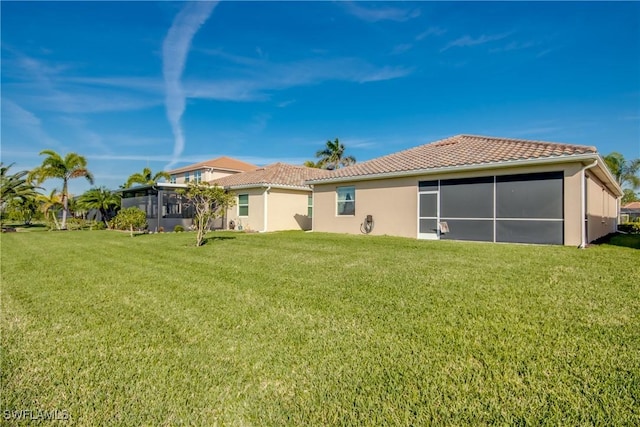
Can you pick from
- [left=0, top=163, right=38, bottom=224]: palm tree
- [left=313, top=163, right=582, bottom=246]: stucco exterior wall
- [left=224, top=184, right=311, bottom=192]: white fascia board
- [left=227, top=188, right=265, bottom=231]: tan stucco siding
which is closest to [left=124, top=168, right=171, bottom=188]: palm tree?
[left=0, top=163, right=38, bottom=224]: palm tree

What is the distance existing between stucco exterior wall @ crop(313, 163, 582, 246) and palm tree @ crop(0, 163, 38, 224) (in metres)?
24.3

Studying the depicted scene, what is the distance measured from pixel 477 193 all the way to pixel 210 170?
2889 cm

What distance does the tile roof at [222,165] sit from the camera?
3628cm

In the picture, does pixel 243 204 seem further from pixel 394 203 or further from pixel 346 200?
pixel 394 203

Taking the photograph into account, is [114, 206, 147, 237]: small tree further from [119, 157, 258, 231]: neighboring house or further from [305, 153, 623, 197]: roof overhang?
[305, 153, 623, 197]: roof overhang

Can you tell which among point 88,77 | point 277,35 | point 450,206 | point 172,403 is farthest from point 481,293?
point 88,77

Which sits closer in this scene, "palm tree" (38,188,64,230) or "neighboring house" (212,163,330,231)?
"neighboring house" (212,163,330,231)

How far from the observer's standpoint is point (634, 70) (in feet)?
56.4

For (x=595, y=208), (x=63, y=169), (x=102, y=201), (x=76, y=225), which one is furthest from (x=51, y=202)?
(x=595, y=208)

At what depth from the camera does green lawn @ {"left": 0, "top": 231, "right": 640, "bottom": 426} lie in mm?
2516

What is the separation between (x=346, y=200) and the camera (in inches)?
673

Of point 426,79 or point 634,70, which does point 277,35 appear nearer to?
point 426,79

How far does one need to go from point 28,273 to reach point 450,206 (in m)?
13.7

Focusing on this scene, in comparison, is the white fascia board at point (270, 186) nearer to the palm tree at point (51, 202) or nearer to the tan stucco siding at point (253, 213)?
the tan stucco siding at point (253, 213)
